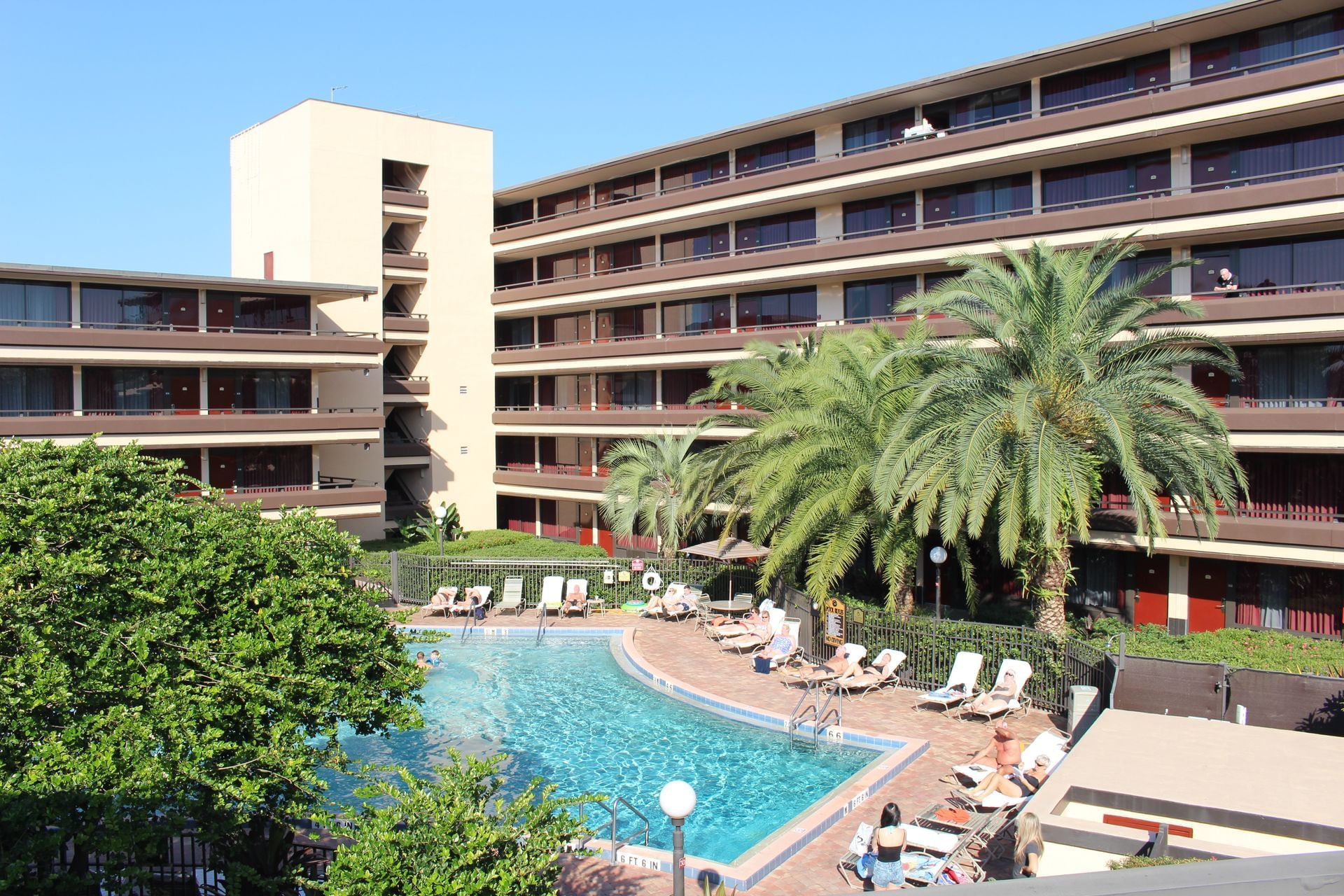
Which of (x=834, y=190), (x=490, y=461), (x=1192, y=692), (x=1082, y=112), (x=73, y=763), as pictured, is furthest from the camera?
(x=490, y=461)

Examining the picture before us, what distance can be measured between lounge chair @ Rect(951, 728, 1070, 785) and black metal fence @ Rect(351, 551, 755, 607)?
1466cm

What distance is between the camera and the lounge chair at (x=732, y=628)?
24.2 m

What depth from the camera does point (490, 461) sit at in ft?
153

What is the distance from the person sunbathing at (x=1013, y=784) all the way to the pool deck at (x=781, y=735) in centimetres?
117

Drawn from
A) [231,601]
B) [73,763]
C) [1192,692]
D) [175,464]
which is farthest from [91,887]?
[1192,692]

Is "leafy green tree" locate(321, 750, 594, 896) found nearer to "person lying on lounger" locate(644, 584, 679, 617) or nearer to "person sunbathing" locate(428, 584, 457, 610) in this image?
"person lying on lounger" locate(644, 584, 679, 617)

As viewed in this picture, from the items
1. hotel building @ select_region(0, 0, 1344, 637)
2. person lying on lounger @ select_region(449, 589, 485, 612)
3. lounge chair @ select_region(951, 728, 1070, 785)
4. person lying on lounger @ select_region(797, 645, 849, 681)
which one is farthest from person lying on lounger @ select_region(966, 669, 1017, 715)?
person lying on lounger @ select_region(449, 589, 485, 612)

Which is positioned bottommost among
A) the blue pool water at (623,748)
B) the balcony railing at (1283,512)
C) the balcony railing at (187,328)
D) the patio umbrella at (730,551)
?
the blue pool water at (623,748)

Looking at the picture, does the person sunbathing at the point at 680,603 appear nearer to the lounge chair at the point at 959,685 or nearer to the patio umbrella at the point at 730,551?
the patio umbrella at the point at 730,551

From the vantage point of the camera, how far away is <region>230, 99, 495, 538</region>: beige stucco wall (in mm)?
40219

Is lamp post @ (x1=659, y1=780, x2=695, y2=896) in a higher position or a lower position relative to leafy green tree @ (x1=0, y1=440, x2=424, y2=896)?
lower

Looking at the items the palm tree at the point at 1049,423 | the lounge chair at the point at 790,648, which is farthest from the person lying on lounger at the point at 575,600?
the palm tree at the point at 1049,423

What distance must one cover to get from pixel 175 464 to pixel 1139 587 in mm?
25831

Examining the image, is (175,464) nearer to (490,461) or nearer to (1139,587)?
(1139,587)
